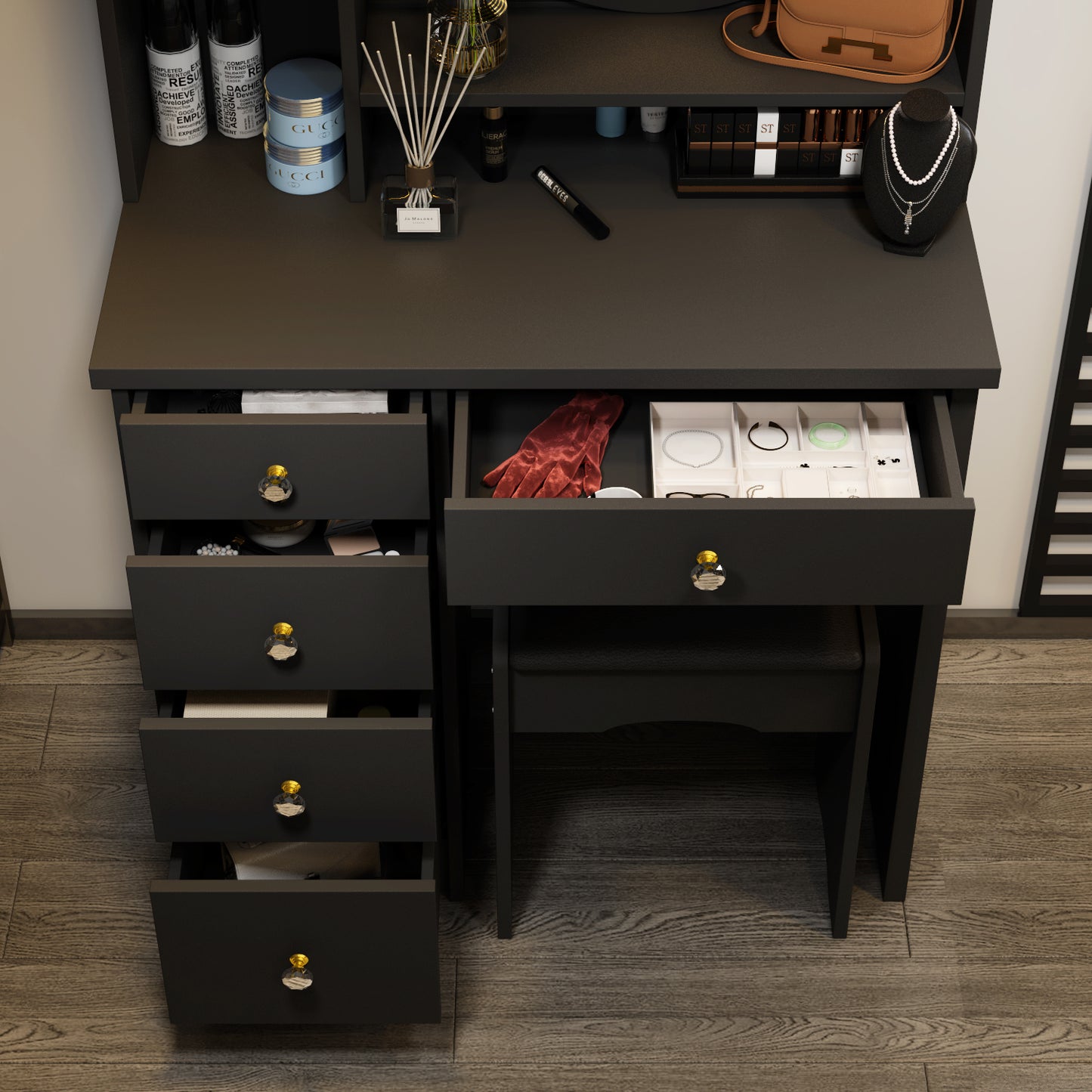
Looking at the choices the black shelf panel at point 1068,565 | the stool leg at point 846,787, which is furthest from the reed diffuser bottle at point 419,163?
the black shelf panel at point 1068,565

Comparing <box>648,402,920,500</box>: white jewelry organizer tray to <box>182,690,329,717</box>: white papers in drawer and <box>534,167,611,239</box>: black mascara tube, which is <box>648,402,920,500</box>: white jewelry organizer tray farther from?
<box>182,690,329,717</box>: white papers in drawer

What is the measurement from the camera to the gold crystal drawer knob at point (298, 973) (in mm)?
1848

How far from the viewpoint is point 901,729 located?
2027 mm

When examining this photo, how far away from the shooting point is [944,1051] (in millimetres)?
1985

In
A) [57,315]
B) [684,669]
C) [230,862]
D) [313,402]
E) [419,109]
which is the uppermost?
[419,109]

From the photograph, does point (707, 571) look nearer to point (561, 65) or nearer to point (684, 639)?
point (684, 639)

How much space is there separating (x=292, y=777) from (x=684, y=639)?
0.49 meters

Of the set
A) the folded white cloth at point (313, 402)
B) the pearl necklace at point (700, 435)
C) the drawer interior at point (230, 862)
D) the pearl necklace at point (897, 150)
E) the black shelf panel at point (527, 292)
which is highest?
the pearl necklace at point (897, 150)

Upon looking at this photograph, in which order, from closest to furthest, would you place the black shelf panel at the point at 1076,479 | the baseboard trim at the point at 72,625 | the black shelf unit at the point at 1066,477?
the black shelf unit at the point at 1066,477 → the black shelf panel at the point at 1076,479 → the baseboard trim at the point at 72,625

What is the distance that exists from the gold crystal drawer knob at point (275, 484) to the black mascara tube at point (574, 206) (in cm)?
48

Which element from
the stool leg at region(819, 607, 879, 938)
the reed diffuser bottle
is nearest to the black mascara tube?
the reed diffuser bottle

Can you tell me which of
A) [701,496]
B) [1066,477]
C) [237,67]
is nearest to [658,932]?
[701,496]

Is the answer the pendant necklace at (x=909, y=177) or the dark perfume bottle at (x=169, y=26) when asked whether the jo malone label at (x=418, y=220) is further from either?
the pendant necklace at (x=909, y=177)

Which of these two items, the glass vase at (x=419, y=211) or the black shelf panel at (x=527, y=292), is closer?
the black shelf panel at (x=527, y=292)
